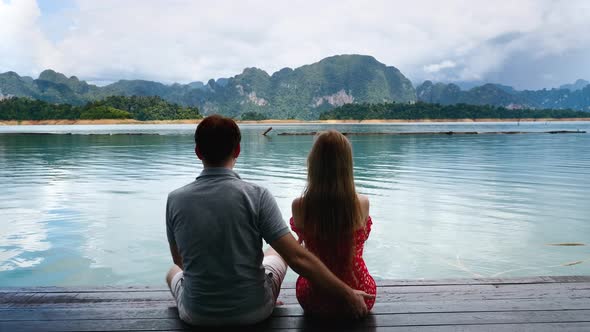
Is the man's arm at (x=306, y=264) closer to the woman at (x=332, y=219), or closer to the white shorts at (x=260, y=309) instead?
the woman at (x=332, y=219)

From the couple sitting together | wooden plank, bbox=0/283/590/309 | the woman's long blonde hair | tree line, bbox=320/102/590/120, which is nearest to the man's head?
the couple sitting together

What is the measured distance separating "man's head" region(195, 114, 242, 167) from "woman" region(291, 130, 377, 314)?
430 mm

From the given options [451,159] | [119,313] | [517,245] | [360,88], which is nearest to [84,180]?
[517,245]

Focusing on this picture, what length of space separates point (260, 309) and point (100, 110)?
97.9 m

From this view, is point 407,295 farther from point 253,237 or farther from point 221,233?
point 221,233

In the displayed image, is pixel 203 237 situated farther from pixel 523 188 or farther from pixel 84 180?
pixel 84 180

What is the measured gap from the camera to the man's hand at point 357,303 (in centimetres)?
229

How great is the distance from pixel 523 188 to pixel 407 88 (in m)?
176

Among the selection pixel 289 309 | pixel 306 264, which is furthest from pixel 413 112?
pixel 306 264

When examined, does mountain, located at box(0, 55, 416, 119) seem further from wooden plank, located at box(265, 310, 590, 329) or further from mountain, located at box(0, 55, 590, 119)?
wooden plank, located at box(265, 310, 590, 329)

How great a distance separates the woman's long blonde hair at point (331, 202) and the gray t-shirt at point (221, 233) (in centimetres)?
28

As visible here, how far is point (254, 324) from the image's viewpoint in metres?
2.32

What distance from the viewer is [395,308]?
264 centimetres

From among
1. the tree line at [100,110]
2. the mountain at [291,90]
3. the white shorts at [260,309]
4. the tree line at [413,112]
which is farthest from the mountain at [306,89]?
the white shorts at [260,309]
